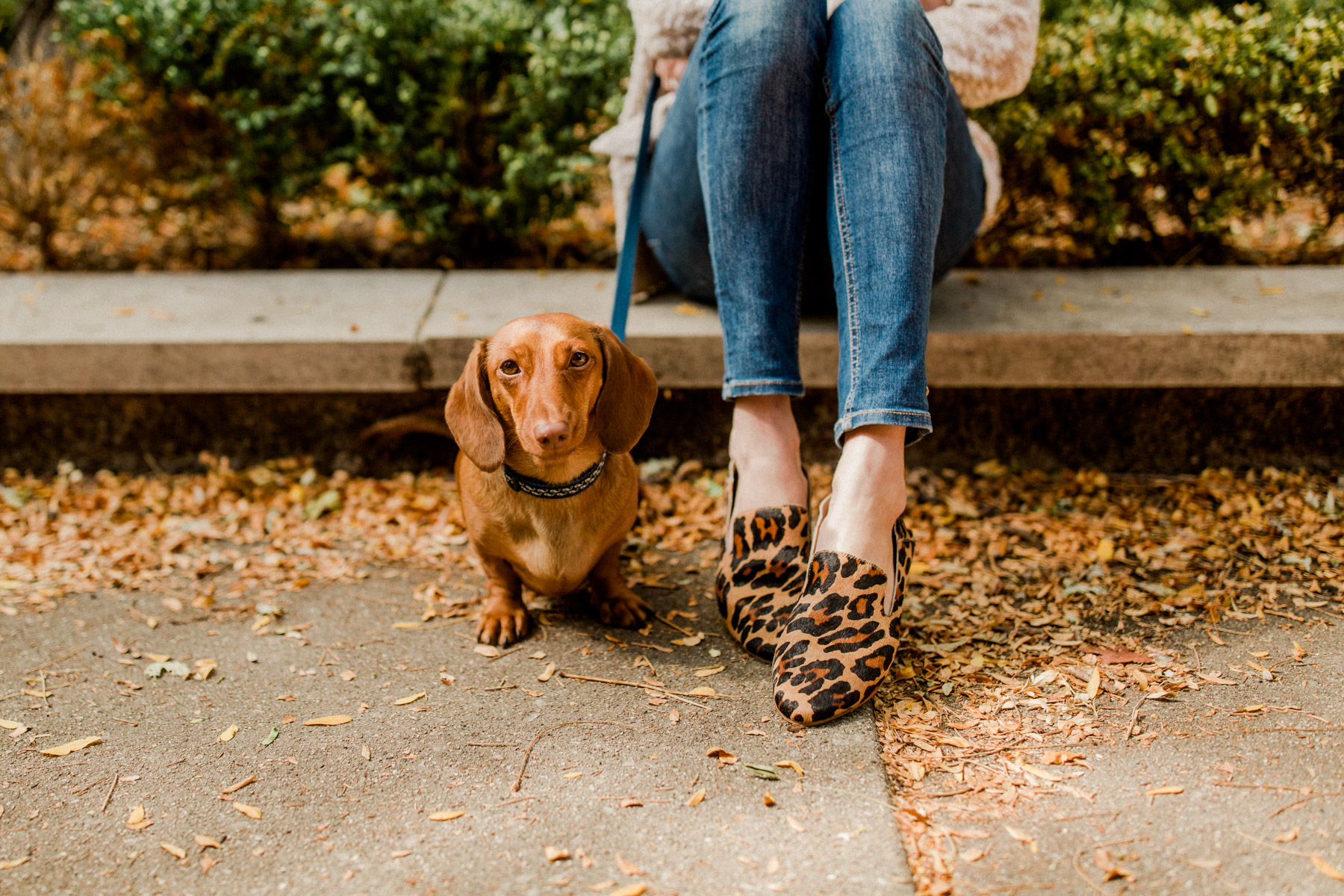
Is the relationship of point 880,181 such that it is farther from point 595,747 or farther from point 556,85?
point 556,85

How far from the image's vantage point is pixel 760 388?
204 centimetres

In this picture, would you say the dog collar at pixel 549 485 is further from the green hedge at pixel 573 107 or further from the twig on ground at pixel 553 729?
the green hedge at pixel 573 107

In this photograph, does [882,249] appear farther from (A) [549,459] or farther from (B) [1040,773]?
(B) [1040,773]

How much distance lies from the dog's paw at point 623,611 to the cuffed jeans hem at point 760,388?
56cm

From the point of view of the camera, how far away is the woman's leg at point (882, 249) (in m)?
1.83

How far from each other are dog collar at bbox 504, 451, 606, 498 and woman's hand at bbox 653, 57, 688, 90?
1.14 meters

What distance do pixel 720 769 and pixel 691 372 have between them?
4.30ft

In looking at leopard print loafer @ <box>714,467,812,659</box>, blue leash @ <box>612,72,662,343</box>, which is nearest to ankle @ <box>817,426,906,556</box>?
leopard print loafer @ <box>714,467,812,659</box>

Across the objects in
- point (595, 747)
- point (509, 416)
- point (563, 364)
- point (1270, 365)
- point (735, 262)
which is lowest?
point (595, 747)

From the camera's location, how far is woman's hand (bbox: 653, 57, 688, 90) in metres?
2.44

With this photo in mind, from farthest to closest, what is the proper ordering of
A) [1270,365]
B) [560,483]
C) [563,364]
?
[1270,365], [560,483], [563,364]

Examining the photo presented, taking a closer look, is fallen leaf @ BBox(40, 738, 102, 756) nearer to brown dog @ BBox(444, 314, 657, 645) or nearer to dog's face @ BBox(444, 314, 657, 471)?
brown dog @ BBox(444, 314, 657, 645)

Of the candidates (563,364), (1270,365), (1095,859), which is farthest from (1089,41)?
(1095,859)

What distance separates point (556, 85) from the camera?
3.15 metres
